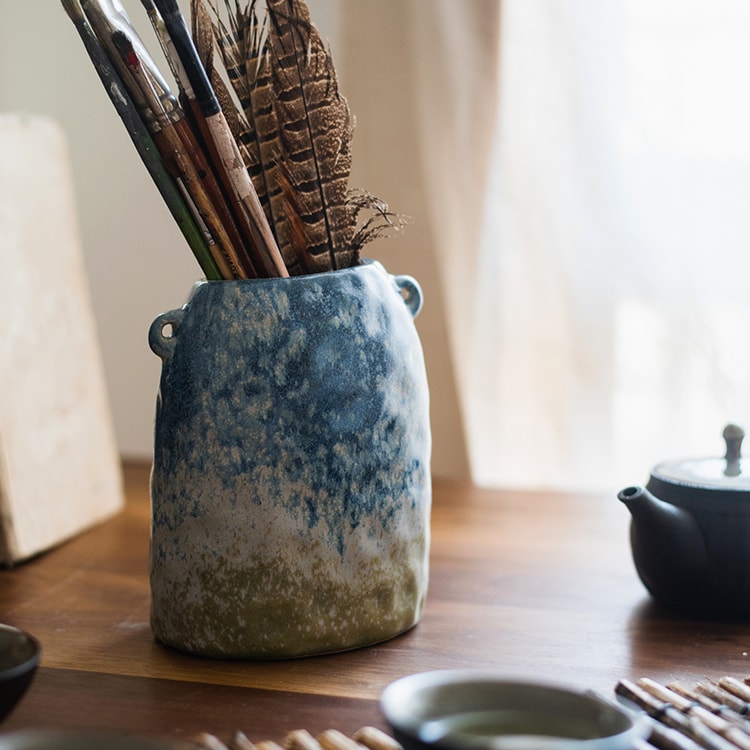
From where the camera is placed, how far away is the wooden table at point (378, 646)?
1.76 ft

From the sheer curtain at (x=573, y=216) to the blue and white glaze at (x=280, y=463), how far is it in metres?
0.41

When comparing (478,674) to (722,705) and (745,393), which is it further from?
(745,393)

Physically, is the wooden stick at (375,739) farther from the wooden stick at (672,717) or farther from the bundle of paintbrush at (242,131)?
the bundle of paintbrush at (242,131)

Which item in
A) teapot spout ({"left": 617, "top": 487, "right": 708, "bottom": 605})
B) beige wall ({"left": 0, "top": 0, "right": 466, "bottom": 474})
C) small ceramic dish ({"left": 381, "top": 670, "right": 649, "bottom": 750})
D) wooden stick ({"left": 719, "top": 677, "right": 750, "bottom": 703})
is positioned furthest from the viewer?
beige wall ({"left": 0, "top": 0, "right": 466, "bottom": 474})

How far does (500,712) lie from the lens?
0.44 meters

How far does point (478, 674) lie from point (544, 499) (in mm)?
478

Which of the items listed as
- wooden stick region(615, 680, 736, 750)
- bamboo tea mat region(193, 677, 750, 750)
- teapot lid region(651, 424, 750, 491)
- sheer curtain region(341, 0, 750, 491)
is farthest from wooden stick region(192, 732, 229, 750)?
sheer curtain region(341, 0, 750, 491)

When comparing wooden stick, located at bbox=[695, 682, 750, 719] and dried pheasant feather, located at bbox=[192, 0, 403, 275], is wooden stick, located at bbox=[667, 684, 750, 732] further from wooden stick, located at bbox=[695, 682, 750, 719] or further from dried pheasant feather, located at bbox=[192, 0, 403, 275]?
dried pheasant feather, located at bbox=[192, 0, 403, 275]

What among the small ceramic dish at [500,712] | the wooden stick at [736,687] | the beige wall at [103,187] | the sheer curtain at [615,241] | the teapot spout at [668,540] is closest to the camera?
the small ceramic dish at [500,712]

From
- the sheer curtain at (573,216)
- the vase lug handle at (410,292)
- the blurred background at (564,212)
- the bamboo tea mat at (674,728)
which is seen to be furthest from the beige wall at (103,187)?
the bamboo tea mat at (674,728)

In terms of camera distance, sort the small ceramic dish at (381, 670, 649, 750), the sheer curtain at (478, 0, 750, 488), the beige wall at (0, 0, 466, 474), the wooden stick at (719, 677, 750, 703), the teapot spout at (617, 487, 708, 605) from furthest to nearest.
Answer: the beige wall at (0, 0, 466, 474) < the sheer curtain at (478, 0, 750, 488) < the teapot spout at (617, 487, 708, 605) < the wooden stick at (719, 677, 750, 703) < the small ceramic dish at (381, 670, 649, 750)

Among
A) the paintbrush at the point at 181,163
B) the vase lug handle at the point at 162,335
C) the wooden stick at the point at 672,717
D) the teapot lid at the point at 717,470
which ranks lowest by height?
the wooden stick at the point at 672,717

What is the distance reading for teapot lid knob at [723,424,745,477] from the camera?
25.5 inches

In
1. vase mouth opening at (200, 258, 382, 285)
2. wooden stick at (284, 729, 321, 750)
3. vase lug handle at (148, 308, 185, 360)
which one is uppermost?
vase mouth opening at (200, 258, 382, 285)
